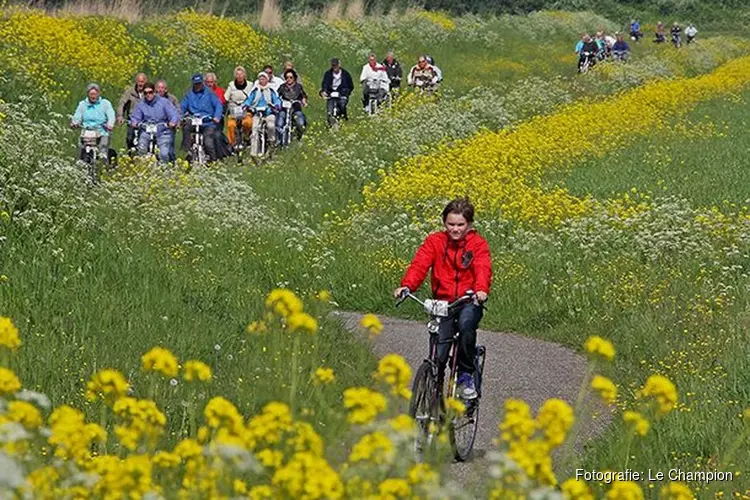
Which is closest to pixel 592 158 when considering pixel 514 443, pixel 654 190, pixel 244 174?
pixel 654 190

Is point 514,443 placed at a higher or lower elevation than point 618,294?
higher

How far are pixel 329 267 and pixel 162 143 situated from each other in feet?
18.7

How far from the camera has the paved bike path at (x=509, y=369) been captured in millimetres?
9883

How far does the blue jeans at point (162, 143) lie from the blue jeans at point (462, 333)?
37.7 feet

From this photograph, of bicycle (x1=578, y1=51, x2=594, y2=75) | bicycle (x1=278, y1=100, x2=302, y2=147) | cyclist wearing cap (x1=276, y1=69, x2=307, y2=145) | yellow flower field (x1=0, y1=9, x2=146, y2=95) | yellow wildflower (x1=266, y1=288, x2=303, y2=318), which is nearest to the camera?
yellow wildflower (x1=266, y1=288, x2=303, y2=318)

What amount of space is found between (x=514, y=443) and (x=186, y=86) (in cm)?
2636

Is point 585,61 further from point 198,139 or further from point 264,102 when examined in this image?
point 198,139

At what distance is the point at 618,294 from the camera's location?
44.1 feet

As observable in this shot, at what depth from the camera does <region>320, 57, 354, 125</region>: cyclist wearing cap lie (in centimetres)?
2658

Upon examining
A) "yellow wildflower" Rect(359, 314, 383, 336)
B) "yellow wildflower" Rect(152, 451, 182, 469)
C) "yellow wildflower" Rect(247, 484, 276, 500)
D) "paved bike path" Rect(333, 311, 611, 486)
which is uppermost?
"yellow wildflower" Rect(359, 314, 383, 336)

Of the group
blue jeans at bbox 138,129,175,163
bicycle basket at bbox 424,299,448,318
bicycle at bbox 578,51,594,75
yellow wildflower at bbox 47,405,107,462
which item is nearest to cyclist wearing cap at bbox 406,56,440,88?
blue jeans at bbox 138,129,175,163

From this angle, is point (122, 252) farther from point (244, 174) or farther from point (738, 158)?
point (738, 158)

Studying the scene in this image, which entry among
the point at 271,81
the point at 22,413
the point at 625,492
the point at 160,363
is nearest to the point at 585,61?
the point at 271,81

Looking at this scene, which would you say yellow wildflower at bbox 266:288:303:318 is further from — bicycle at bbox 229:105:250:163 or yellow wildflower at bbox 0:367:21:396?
bicycle at bbox 229:105:250:163
